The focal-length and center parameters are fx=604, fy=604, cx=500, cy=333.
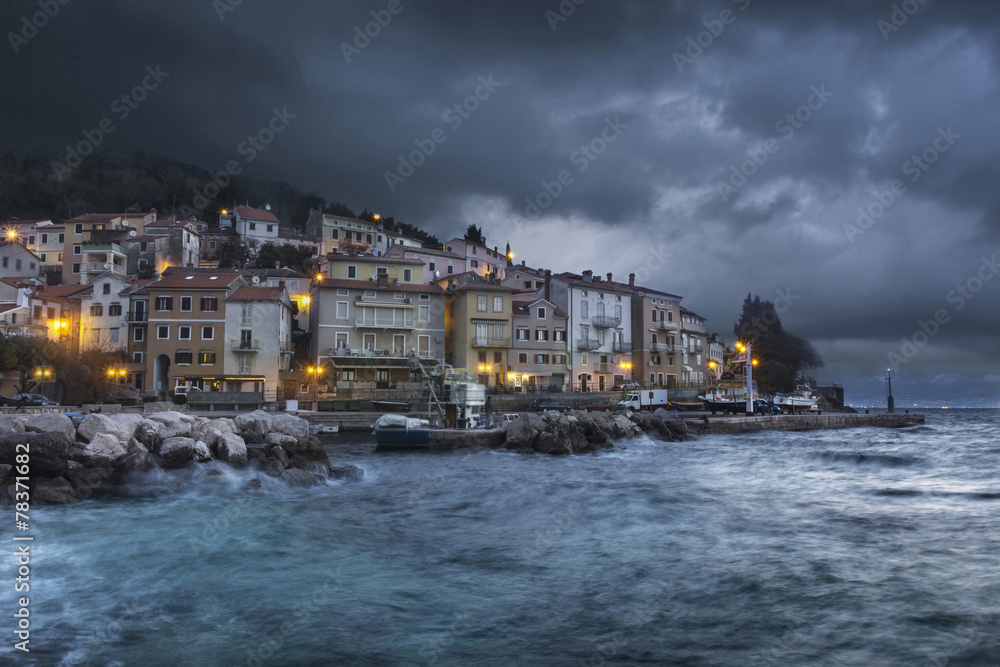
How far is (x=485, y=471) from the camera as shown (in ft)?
81.3

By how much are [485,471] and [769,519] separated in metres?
11.8

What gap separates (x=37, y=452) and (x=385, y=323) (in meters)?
38.2

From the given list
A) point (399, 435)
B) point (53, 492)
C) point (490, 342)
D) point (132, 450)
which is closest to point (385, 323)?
point (490, 342)

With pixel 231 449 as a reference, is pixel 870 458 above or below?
below

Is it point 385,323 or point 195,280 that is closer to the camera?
point 195,280

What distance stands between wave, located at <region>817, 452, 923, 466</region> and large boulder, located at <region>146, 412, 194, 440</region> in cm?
2861

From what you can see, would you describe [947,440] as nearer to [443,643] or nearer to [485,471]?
[485,471]

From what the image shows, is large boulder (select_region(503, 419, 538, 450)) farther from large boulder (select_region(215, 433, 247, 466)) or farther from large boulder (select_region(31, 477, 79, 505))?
large boulder (select_region(31, 477, 79, 505))

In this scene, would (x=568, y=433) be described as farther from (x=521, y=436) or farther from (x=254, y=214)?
(x=254, y=214)

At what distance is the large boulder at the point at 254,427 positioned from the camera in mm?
25031

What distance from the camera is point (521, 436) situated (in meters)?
32.4

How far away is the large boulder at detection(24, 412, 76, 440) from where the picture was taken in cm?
1842

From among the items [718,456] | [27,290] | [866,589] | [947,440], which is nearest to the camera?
[866,589]

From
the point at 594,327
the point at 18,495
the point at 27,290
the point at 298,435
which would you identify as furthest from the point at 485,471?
the point at 27,290
